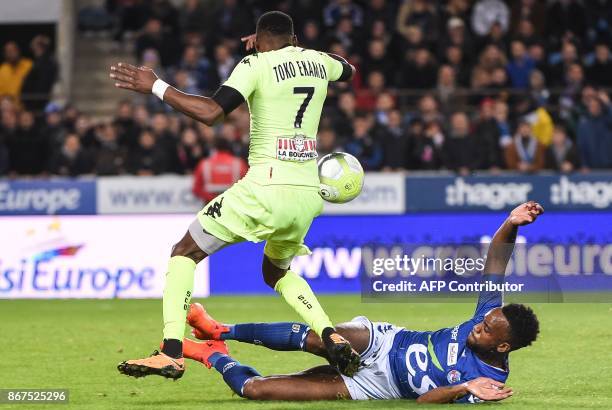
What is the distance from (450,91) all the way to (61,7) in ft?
25.6

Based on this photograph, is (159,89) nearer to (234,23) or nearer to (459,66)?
(459,66)

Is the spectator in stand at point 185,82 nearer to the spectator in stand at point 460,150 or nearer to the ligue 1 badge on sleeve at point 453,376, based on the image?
the spectator in stand at point 460,150

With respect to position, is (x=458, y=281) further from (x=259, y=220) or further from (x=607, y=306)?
(x=259, y=220)

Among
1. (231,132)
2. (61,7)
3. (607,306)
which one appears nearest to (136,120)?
(231,132)

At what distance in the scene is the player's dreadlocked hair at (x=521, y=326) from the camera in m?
7.96

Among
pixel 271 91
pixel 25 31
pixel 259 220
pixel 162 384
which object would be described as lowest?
pixel 162 384

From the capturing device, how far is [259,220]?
337 inches

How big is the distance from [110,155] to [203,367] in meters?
10.8

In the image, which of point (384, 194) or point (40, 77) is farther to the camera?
point (40, 77)

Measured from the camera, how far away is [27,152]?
21.4m

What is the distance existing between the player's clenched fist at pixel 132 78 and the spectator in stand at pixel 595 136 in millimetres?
13070

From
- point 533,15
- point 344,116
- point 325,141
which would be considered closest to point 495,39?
point 533,15

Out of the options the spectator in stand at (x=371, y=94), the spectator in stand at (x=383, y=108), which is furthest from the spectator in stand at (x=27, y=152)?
the spectator in stand at (x=383, y=108)

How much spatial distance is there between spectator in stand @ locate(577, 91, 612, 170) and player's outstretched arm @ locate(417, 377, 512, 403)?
1278cm
